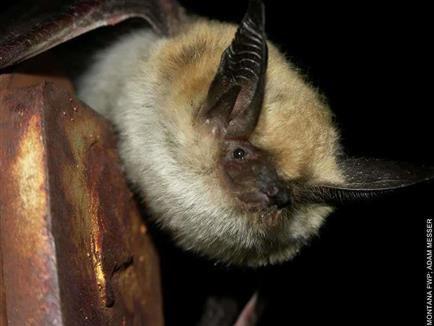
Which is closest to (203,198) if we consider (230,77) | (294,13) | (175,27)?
(230,77)

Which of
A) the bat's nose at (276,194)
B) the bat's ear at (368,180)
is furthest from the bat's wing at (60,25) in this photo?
the bat's ear at (368,180)

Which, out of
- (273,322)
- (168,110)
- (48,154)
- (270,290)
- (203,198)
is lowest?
(273,322)

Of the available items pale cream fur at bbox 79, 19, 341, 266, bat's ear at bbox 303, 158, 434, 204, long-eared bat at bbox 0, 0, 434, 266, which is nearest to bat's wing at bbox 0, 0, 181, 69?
long-eared bat at bbox 0, 0, 434, 266

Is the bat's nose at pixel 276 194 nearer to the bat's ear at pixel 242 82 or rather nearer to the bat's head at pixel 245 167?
the bat's head at pixel 245 167

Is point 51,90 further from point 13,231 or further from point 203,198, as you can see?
point 203,198

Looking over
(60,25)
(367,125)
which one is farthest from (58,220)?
(367,125)

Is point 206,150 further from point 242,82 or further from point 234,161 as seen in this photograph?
point 242,82
